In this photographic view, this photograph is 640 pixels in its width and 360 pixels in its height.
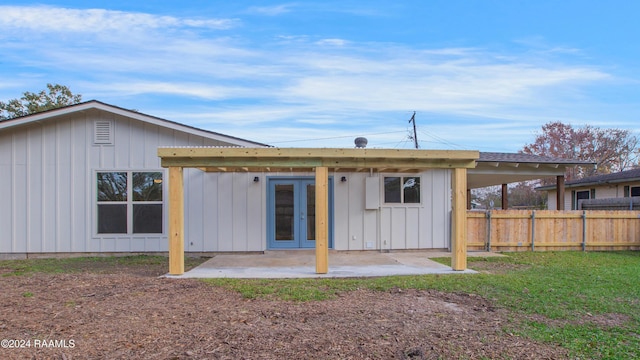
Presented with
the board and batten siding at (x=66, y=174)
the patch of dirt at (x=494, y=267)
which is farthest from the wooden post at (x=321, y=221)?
the board and batten siding at (x=66, y=174)

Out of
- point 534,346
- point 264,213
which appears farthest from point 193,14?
point 534,346

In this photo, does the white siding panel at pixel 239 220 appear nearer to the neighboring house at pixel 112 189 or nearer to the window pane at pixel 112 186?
the neighboring house at pixel 112 189

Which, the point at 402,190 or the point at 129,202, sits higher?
the point at 402,190

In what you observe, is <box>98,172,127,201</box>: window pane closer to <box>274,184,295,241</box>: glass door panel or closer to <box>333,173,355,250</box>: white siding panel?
<box>274,184,295,241</box>: glass door panel

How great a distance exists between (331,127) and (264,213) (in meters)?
17.7

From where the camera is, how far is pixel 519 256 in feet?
34.7

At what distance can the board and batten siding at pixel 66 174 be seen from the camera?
403 inches

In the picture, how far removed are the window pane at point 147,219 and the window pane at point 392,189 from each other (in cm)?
564

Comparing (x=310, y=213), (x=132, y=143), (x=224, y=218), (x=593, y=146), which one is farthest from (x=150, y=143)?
(x=593, y=146)

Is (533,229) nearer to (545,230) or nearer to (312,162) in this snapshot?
(545,230)

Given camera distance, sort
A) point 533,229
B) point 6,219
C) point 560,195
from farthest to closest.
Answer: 1. point 560,195
2. point 533,229
3. point 6,219

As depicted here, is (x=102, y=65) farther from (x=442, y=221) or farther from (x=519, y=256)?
(x=519, y=256)

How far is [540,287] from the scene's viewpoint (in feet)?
21.7

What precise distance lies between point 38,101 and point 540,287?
29.1m
